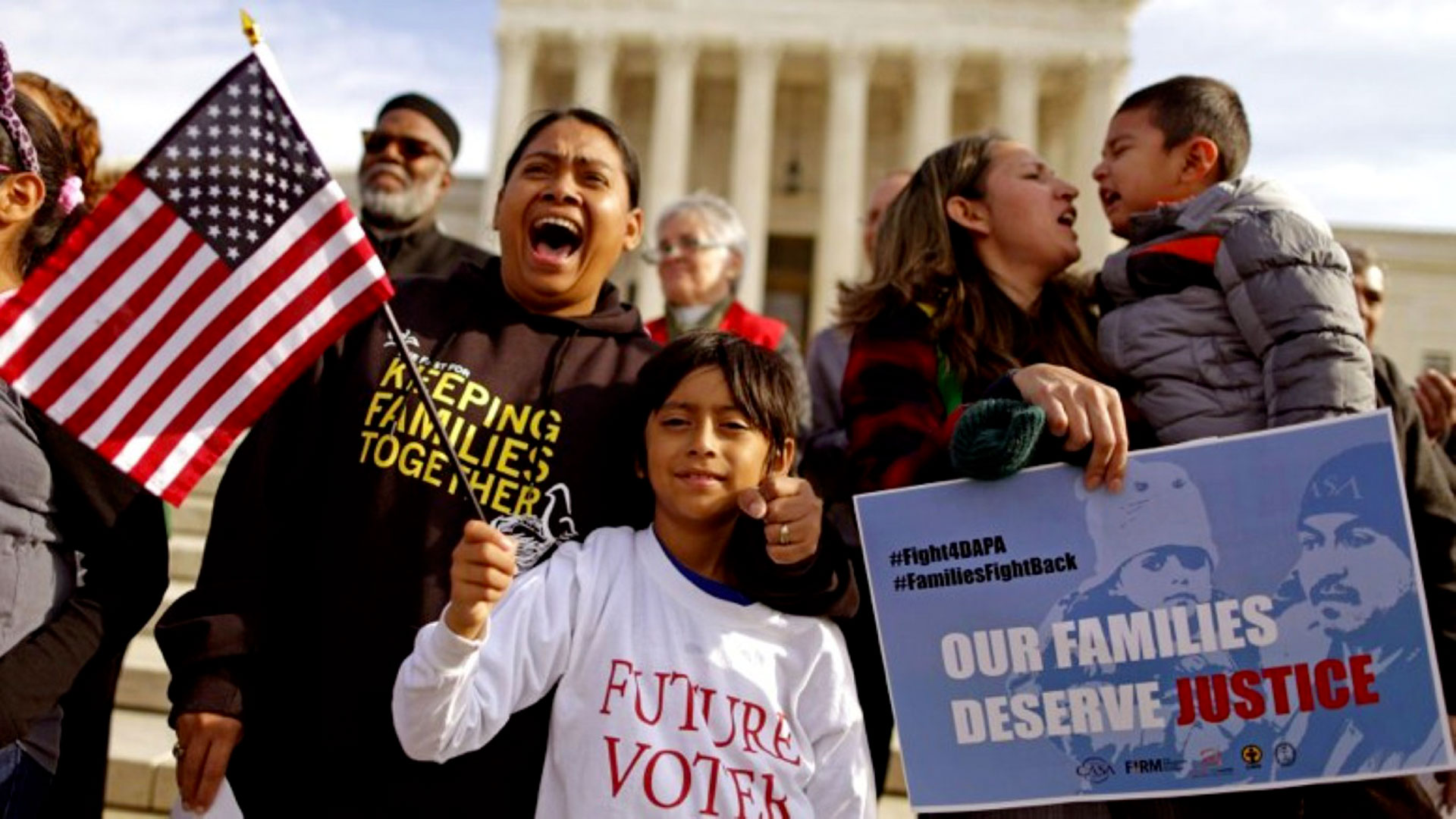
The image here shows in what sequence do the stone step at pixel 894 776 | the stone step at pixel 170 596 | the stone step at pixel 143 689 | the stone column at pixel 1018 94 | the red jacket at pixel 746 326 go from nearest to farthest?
the stone step at pixel 894 776 → the stone step at pixel 143 689 → the red jacket at pixel 746 326 → the stone step at pixel 170 596 → the stone column at pixel 1018 94

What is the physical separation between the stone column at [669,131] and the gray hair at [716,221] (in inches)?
1131

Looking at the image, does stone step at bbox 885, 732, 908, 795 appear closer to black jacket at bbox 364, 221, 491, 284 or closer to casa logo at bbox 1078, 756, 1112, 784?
casa logo at bbox 1078, 756, 1112, 784

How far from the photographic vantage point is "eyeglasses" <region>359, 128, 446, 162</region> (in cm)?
630

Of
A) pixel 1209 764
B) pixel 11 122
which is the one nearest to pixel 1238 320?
pixel 1209 764

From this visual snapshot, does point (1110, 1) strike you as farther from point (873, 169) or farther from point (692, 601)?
point (692, 601)

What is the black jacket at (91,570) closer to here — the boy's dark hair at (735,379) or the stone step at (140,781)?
the boy's dark hair at (735,379)

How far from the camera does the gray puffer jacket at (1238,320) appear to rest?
97.8 inches

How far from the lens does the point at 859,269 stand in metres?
36.8

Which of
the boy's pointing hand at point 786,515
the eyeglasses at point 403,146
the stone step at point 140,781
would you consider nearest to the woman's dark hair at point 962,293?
the boy's pointing hand at point 786,515

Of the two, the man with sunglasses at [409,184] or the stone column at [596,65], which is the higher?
the stone column at [596,65]

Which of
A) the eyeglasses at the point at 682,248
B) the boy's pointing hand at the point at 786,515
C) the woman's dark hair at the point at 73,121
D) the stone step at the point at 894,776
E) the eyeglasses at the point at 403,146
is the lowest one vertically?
the stone step at the point at 894,776

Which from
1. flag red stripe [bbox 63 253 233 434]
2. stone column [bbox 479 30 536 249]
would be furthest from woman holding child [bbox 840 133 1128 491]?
stone column [bbox 479 30 536 249]

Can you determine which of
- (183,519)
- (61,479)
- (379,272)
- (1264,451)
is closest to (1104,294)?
(1264,451)

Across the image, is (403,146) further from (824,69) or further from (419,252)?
(824,69)
